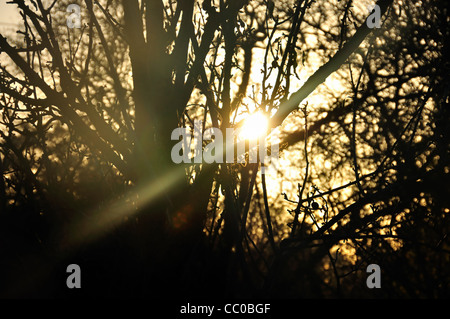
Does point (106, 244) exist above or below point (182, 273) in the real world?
above

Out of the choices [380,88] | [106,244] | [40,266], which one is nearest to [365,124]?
[380,88]

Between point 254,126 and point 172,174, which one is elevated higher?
point 254,126

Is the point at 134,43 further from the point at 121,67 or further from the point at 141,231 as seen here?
the point at 121,67

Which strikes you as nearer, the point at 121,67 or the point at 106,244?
the point at 106,244

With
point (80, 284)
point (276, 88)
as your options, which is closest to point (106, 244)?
point (80, 284)

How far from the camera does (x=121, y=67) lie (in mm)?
10242

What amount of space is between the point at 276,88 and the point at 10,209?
3139 mm

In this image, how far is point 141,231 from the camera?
3434 millimetres

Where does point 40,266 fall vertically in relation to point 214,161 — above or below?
below
